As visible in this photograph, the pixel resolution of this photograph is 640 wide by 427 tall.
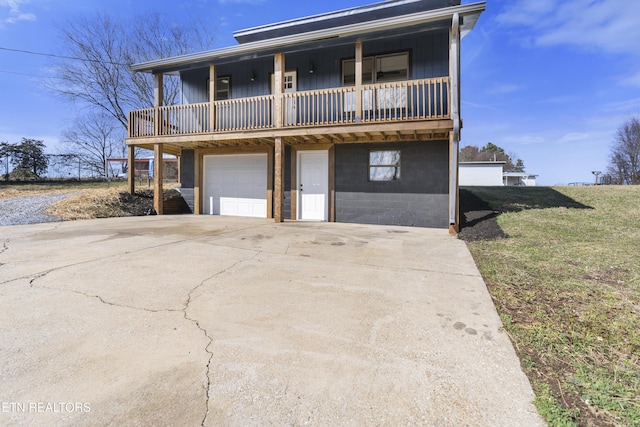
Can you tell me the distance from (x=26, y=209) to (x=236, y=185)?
612 centimetres

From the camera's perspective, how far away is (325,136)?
8773 mm

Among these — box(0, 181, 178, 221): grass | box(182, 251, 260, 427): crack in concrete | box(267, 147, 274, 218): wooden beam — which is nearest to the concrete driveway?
box(182, 251, 260, 427): crack in concrete

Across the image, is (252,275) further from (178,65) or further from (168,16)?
(168,16)

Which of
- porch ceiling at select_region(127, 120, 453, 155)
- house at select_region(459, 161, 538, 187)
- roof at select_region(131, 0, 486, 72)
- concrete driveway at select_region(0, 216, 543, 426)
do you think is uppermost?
roof at select_region(131, 0, 486, 72)

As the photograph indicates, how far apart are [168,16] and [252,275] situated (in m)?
21.8

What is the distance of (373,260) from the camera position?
14.8ft

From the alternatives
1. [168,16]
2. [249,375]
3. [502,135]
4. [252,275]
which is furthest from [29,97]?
Answer: [502,135]

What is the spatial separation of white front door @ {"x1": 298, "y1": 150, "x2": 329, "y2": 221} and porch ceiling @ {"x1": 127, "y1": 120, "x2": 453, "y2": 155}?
528 mm

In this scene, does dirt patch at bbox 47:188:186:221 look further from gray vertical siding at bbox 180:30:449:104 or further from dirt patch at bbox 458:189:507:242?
dirt patch at bbox 458:189:507:242

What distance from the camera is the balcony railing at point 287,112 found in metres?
8.09

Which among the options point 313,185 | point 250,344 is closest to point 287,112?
point 313,185

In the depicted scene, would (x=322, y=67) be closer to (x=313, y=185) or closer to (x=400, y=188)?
(x=313, y=185)

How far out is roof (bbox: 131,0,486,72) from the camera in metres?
6.69

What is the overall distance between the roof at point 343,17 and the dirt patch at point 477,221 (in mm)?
6587
